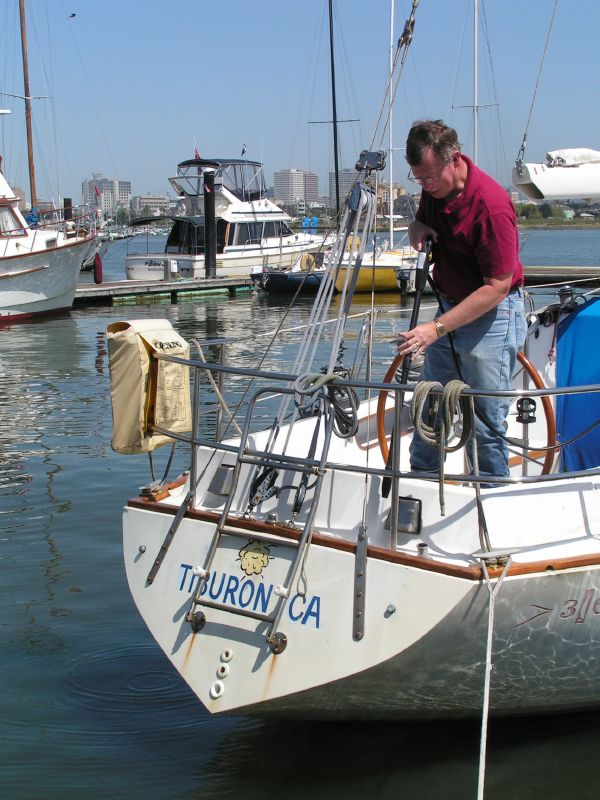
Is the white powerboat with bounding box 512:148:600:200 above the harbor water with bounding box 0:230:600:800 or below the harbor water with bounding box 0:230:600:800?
above

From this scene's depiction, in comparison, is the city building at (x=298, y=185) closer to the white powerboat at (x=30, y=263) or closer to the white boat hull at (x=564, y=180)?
the white powerboat at (x=30, y=263)

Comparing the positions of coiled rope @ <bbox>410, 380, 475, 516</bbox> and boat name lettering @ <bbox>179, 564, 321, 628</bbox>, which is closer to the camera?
coiled rope @ <bbox>410, 380, 475, 516</bbox>

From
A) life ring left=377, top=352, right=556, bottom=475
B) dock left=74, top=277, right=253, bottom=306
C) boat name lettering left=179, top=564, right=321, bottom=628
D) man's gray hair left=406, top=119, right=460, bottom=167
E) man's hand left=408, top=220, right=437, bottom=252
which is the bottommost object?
dock left=74, top=277, right=253, bottom=306

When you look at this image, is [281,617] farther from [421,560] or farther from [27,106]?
[27,106]

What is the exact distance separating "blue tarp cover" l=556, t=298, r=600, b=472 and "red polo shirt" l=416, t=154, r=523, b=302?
107cm

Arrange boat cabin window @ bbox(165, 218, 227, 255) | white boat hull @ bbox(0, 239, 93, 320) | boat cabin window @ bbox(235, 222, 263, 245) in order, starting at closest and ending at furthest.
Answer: white boat hull @ bbox(0, 239, 93, 320) < boat cabin window @ bbox(165, 218, 227, 255) < boat cabin window @ bbox(235, 222, 263, 245)

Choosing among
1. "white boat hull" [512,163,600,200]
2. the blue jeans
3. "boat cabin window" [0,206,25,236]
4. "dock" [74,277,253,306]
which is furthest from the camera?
"dock" [74,277,253,306]

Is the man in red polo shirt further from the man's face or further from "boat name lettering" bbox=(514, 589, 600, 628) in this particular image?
"boat name lettering" bbox=(514, 589, 600, 628)

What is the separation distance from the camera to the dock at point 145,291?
99.6ft

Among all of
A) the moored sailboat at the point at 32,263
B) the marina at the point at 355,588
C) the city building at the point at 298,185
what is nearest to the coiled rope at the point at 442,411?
the marina at the point at 355,588

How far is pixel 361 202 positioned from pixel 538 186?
2.53 m

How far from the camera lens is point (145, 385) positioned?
4324 millimetres

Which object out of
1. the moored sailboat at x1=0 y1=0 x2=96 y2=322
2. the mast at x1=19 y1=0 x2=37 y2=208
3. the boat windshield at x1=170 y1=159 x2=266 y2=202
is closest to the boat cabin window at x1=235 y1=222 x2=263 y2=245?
the boat windshield at x1=170 y1=159 x2=266 y2=202

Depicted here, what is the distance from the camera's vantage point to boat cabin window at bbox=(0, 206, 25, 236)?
86.4 feet
